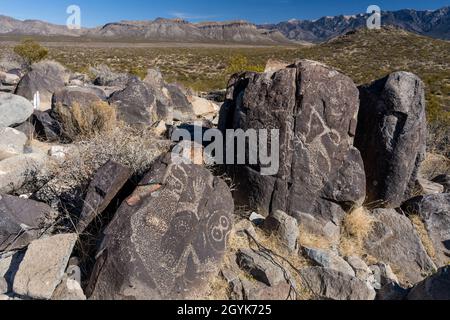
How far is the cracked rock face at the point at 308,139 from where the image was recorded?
4273 mm

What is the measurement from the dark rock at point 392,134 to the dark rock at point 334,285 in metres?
1.70

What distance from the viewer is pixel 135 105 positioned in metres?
7.07

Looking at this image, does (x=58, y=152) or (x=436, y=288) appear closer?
(x=436, y=288)

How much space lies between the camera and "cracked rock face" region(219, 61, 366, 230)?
4273 millimetres

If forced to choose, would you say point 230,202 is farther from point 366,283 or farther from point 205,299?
point 366,283

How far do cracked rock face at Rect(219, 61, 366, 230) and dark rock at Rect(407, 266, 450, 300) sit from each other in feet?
4.22

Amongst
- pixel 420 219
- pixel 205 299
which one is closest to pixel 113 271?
pixel 205 299

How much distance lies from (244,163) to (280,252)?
122 centimetres

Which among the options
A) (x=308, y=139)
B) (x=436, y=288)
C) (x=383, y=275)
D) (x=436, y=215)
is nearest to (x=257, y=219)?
(x=308, y=139)

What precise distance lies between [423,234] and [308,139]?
2.00 m

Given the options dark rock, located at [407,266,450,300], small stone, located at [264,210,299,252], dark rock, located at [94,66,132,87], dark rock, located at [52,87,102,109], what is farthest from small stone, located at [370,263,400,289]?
dark rock, located at [94,66,132,87]

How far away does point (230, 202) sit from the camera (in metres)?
3.76

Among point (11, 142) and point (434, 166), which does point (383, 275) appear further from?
point (11, 142)

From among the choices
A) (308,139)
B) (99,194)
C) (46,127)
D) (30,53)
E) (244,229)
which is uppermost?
(30,53)
